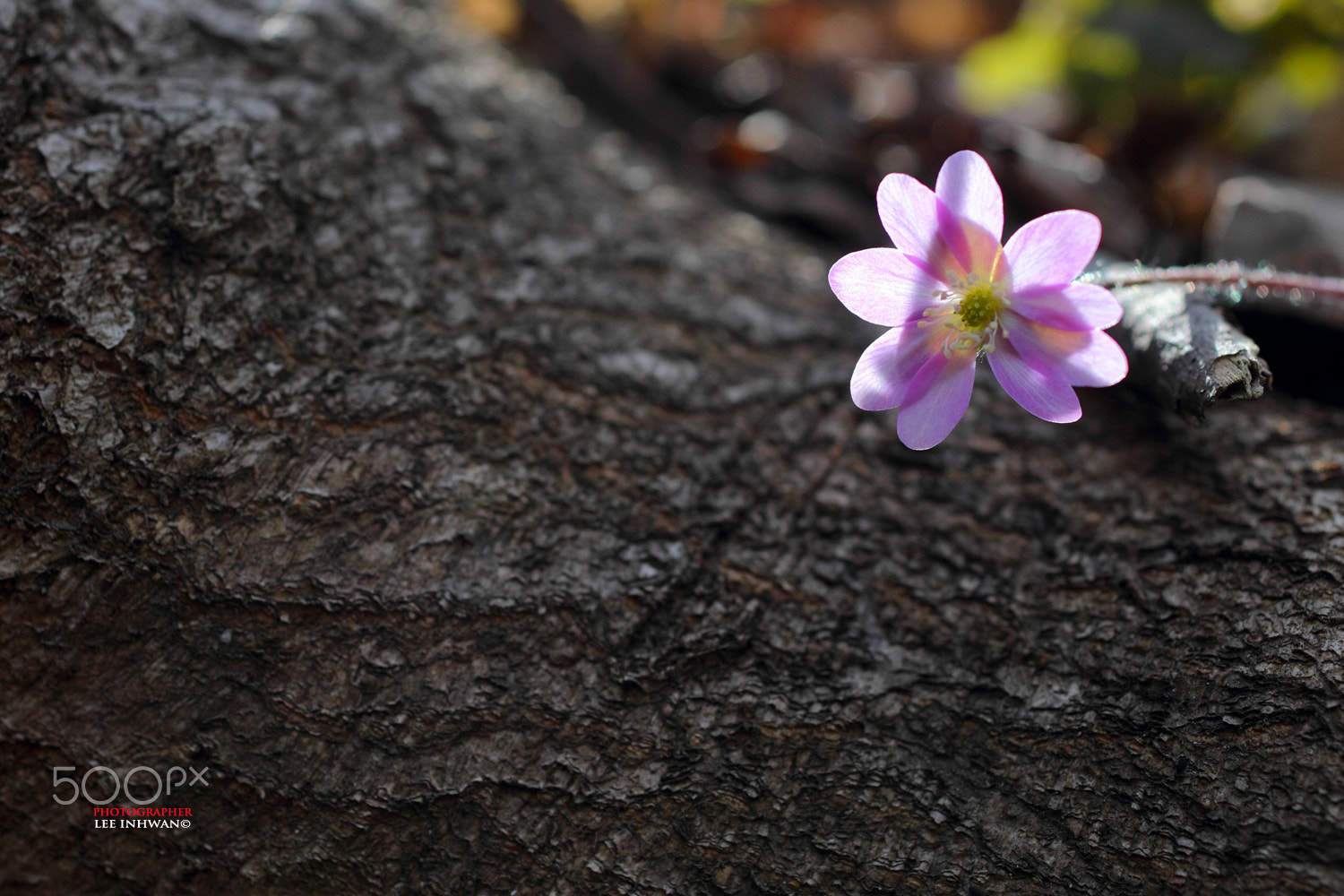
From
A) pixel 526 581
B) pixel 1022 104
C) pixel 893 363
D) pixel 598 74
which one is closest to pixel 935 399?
pixel 893 363

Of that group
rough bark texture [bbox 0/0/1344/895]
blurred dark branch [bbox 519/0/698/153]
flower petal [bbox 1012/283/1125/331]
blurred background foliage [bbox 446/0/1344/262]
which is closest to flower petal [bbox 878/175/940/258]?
flower petal [bbox 1012/283/1125/331]

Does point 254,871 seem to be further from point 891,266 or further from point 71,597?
point 891,266

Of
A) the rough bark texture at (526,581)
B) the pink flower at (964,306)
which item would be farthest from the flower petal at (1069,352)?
the rough bark texture at (526,581)

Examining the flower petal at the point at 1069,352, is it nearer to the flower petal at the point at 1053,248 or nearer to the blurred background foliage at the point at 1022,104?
the flower petal at the point at 1053,248

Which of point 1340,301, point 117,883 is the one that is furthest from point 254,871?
point 1340,301

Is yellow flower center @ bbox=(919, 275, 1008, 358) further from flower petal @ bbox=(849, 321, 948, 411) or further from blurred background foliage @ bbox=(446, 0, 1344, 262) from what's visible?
blurred background foliage @ bbox=(446, 0, 1344, 262)

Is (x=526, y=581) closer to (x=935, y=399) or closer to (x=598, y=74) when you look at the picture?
(x=935, y=399)
